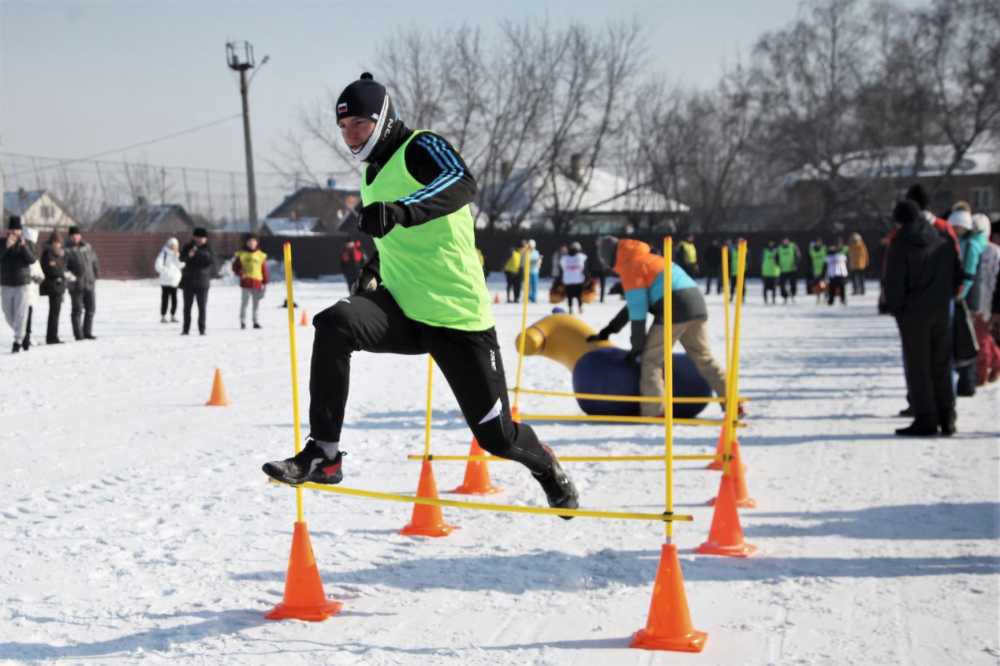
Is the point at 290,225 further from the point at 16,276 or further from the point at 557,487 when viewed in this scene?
the point at 557,487

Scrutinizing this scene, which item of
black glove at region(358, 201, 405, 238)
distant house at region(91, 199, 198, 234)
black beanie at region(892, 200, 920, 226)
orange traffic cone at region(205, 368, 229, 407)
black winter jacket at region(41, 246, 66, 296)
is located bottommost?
orange traffic cone at region(205, 368, 229, 407)

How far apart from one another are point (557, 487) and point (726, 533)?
113 cm

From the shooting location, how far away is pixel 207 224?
4881 cm

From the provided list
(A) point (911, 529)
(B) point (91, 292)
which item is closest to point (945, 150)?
(B) point (91, 292)

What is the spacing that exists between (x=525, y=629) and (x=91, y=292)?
50.9ft

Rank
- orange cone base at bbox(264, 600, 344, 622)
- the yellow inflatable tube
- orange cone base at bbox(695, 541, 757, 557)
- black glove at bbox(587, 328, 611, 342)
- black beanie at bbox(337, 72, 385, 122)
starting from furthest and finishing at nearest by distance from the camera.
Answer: the yellow inflatable tube
black glove at bbox(587, 328, 611, 342)
orange cone base at bbox(695, 541, 757, 557)
orange cone base at bbox(264, 600, 344, 622)
black beanie at bbox(337, 72, 385, 122)

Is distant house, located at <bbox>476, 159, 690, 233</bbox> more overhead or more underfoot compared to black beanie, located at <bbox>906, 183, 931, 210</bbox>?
more overhead

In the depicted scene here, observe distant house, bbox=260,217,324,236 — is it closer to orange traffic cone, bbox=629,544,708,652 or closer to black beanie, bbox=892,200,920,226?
black beanie, bbox=892,200,920,226

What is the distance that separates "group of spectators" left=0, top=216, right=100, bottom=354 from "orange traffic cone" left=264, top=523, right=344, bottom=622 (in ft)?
42.4

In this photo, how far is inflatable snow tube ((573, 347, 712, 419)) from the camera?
398 inches

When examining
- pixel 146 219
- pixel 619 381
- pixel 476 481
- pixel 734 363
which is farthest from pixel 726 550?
pixel 146 219

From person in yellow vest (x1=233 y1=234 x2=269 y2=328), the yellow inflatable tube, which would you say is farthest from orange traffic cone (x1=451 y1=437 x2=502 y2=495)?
person in yellow vest (x1=233 y1=234 x2=269 y2=328)

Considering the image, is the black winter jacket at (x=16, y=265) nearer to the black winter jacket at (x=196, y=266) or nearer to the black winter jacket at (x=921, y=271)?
the black winter jacket at (x=196, y=266)

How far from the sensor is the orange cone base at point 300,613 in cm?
475
